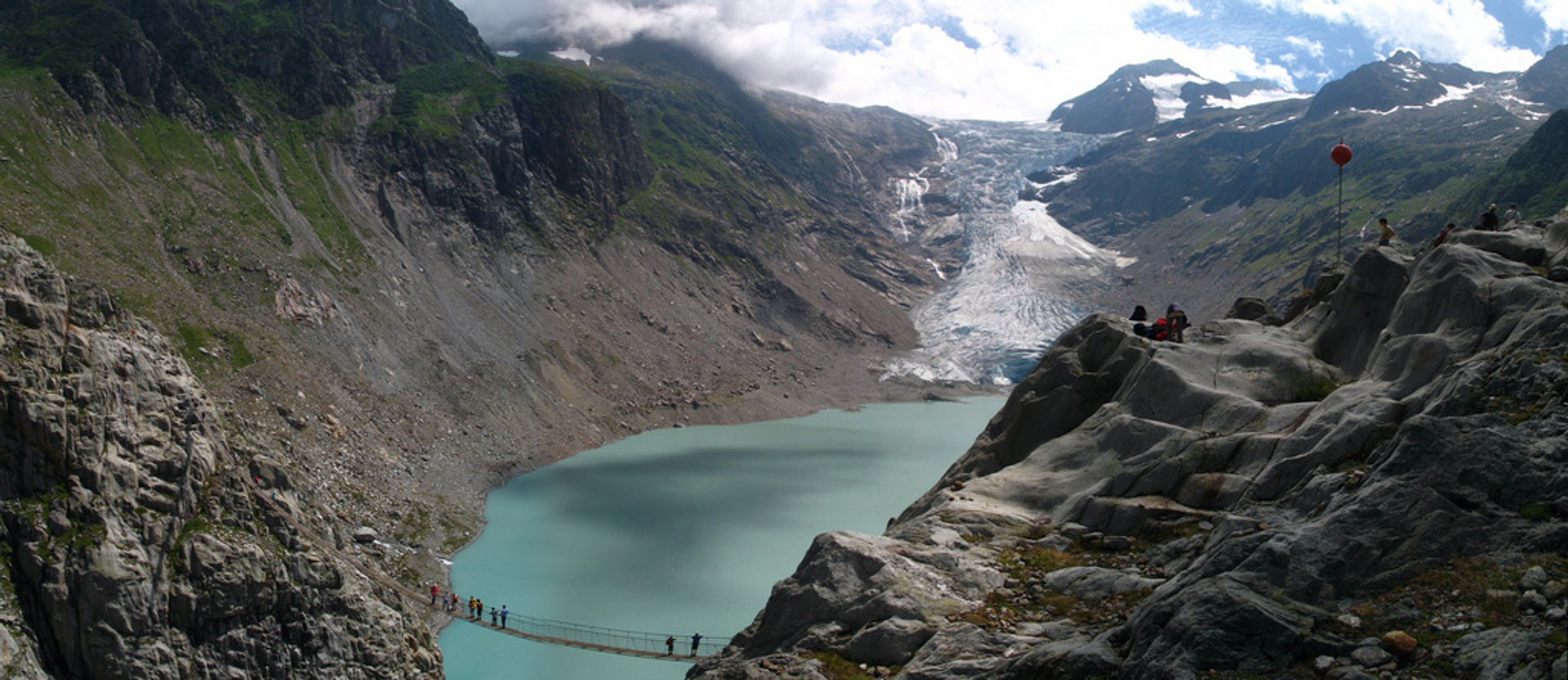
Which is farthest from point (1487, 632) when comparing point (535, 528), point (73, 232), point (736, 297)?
point (736, 297)

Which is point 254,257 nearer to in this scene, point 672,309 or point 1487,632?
point 672,309

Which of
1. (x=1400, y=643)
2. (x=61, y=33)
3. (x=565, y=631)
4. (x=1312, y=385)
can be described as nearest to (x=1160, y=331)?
(x=1312, y=385)

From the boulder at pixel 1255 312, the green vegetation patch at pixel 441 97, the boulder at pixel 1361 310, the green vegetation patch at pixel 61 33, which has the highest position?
the green vegetation patch at pixel 441 97

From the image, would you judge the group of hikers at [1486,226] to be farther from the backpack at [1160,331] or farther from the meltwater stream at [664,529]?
the meltwater stream at [664,529]

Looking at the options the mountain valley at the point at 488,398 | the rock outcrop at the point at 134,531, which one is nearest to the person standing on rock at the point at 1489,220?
the mountain valley at the point at 488,398

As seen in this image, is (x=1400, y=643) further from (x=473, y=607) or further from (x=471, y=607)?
(x=471, y=607)

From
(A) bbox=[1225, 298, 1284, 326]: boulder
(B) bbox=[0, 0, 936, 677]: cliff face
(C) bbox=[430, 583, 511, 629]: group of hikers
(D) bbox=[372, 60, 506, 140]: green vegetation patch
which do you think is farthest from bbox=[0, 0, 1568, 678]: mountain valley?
(C) bbox=[430, 583, 511, 629]: group of hikers
